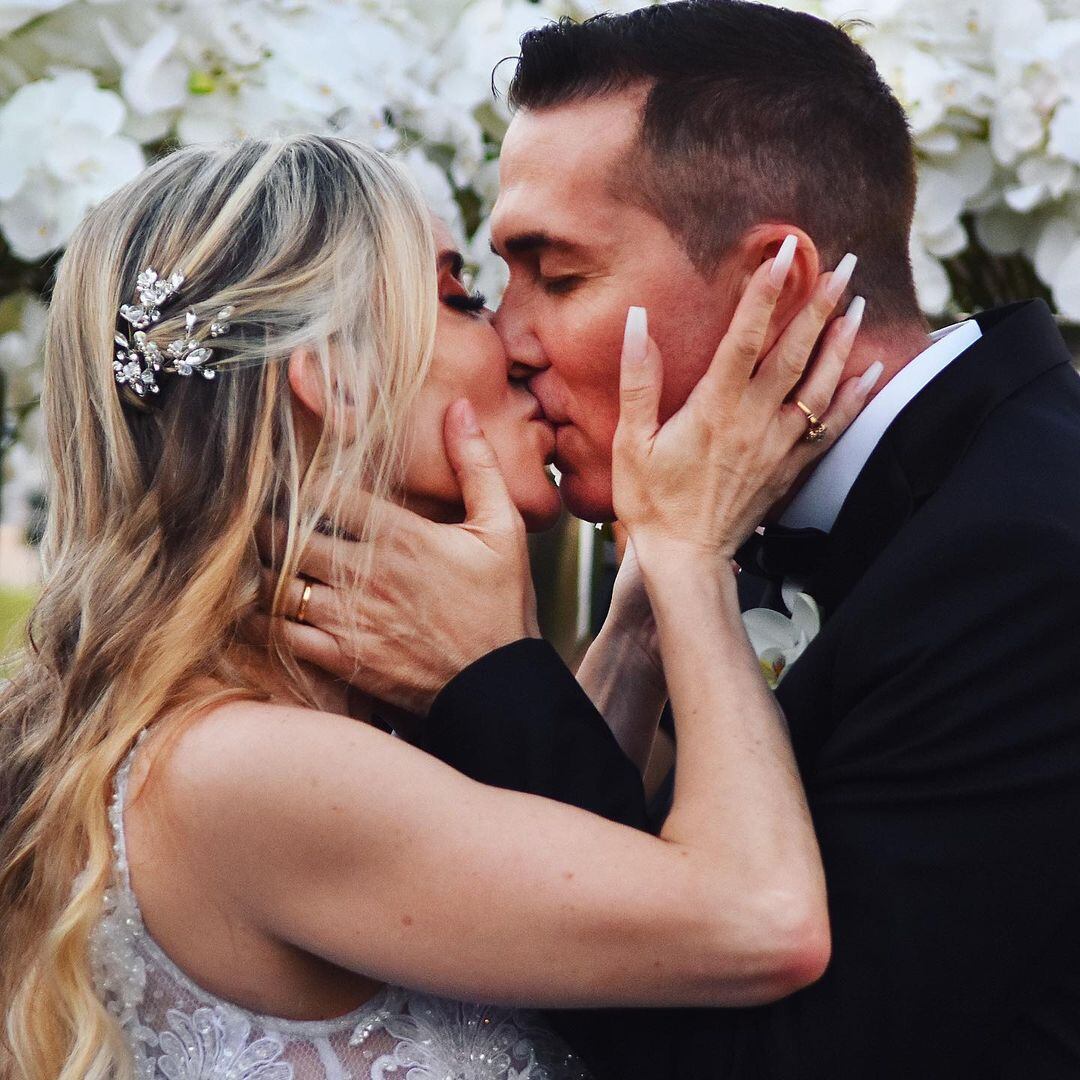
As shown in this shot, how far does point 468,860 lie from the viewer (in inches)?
79.8

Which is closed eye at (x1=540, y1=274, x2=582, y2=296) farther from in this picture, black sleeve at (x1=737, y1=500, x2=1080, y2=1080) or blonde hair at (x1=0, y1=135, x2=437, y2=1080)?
black sleeve at (x1=737, y1=500, x2=1080, y2=1080)

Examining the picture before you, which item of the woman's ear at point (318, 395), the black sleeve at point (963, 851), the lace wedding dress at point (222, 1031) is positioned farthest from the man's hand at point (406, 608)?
the black sleeve at point (963, 851)

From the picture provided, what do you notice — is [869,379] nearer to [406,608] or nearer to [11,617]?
[406,608]

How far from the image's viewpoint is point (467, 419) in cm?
263

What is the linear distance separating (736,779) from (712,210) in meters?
1.12

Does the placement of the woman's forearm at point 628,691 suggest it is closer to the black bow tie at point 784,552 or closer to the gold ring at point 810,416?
the black bow tie at point 784,552

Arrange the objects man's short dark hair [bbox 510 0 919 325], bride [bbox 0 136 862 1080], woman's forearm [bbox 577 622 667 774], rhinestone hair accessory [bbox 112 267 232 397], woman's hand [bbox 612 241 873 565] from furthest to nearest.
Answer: woman's forearm [bbox 577 622 667 774] < man's short dark hair [bbox 510 0 919 325] < woman's hand [bbox 612 241 873 565] < rhinestone hair accessory [bbox 112 267 232 397] < bride [bbox 0 136 862 1080]

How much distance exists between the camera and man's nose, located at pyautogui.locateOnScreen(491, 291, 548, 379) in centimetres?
284

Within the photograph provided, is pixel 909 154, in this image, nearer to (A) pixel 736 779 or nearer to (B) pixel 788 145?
(B) pixel 788 145

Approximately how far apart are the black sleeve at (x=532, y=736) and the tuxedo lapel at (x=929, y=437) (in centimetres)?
53

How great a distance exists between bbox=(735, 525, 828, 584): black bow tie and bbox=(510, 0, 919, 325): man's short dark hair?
46 cm

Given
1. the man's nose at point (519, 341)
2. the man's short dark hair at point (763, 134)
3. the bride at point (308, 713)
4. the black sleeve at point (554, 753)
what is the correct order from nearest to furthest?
the bride at point (308, 713)
the black sleeve at point (554, 753)
the man's short dark hair at point (763, 134)
the man's nose at point (519, 341)

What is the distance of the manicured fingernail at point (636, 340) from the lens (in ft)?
8.68

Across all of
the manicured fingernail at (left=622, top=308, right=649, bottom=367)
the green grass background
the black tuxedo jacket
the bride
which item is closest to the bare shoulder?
the bride
